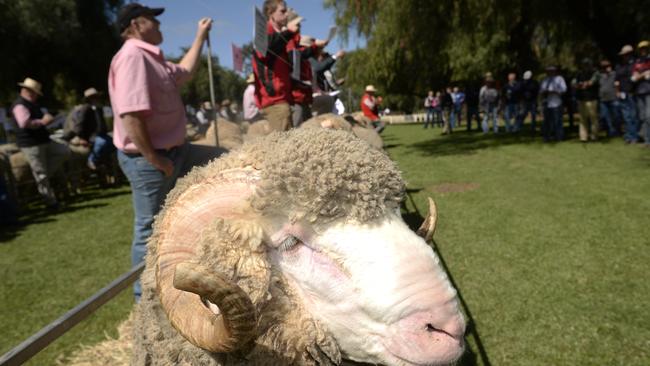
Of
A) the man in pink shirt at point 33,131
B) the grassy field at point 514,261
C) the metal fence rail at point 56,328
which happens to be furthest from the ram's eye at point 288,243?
the man in pink shirt at point 33,131

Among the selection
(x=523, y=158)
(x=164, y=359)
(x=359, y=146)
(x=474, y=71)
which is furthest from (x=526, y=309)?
(x=474, y=71)

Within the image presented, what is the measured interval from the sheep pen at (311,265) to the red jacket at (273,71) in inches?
86.6

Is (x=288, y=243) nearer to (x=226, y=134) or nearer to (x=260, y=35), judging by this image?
(x=260, y=35)

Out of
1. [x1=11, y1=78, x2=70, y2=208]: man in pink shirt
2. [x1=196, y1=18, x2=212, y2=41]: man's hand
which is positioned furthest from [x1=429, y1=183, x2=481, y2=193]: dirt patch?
[x1=11, y1=78, x2=70, y2=208]: man in pink shirt

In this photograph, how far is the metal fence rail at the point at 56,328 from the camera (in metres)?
1.43

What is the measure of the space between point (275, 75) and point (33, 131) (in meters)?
5.37

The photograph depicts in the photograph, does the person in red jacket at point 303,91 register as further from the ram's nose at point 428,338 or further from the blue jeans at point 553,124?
the blue jeans at point 553,124

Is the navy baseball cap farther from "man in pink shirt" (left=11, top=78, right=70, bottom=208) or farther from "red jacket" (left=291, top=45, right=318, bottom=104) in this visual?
"man in pink shirt" (left=11, top=78, right=70, bottom=208)

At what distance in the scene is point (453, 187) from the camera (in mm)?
7223

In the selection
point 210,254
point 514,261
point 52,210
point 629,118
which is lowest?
point 514,261

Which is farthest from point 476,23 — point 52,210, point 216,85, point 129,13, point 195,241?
point 216,85

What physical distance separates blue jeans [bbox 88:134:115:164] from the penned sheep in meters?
8.87

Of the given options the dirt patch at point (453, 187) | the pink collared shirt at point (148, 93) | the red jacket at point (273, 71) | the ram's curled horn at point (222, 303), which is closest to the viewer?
the ram's curled horn at point (222, 303)

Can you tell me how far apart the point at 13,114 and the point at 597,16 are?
15.1m
